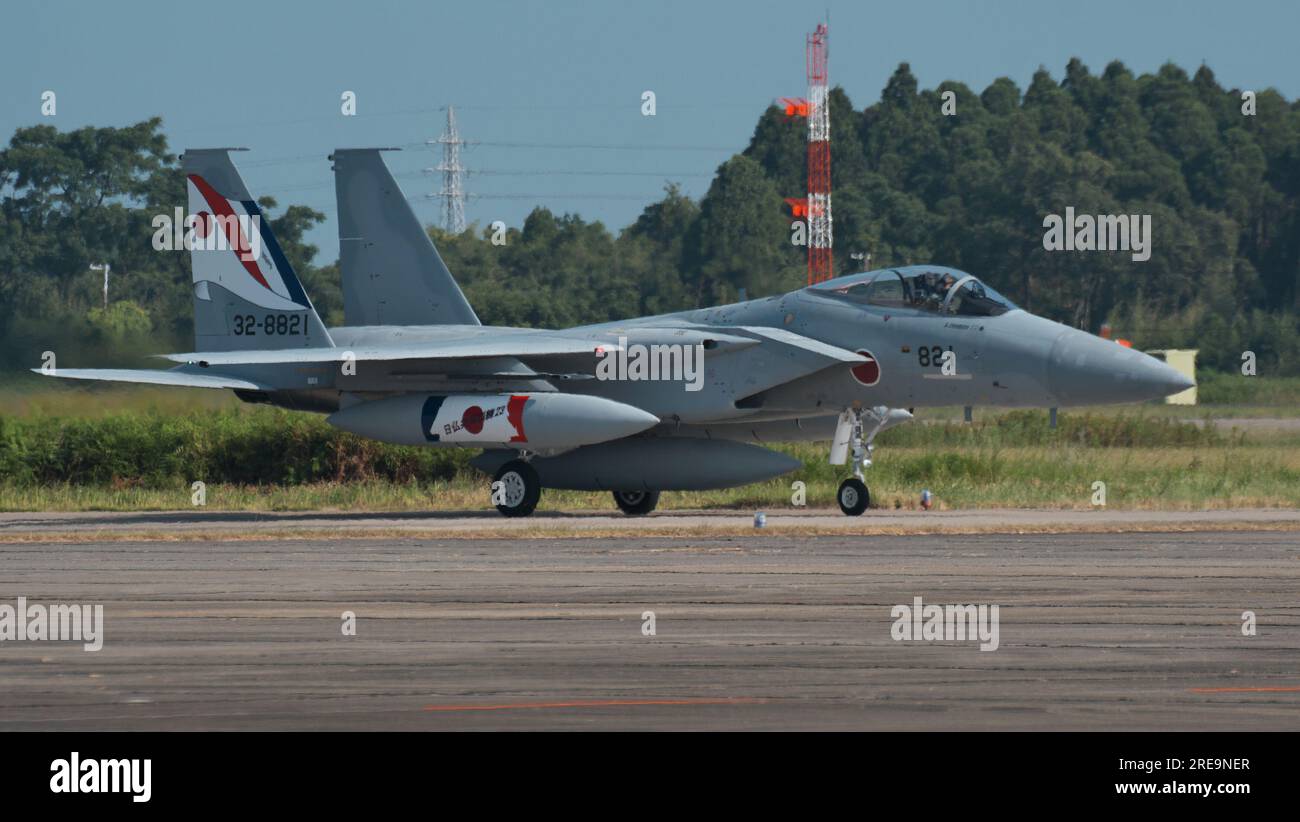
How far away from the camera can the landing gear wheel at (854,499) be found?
20.8 metres

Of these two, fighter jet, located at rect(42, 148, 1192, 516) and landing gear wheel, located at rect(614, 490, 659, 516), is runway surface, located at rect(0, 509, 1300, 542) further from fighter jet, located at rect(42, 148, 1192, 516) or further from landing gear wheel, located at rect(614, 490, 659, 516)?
fighter jet, located at rect(42, 148, 1192, 516)

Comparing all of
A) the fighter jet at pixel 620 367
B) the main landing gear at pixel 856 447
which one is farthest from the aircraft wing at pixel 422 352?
the main landing gear at pixel 856 447

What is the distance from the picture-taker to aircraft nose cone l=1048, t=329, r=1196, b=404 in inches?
777

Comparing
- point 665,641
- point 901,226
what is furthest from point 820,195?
point 665,641

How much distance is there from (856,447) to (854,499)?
2.60ft

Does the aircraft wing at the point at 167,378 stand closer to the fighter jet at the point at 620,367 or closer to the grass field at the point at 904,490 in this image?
the fighter jet at the point at 620,367

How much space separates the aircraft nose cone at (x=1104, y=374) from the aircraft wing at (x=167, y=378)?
9.53 m

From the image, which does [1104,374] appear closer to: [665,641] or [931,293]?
[931,293]

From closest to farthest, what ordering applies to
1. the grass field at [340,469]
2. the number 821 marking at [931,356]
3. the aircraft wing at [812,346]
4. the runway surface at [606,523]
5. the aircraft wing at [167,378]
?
the runway surface at [606,523] → the number 821 marking at [931,356] → the aircraft wing at [812,346] → the aircraft wing at [167,378] → the grass field at [340,469]

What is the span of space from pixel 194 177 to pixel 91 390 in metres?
4.89

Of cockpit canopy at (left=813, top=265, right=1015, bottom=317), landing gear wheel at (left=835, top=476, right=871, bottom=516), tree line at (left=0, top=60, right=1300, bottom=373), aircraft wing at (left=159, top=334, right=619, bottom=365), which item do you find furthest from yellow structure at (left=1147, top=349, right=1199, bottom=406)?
aircraft wing at (left=159, top=334, right=619, bottom=365)

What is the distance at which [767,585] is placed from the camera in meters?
13.5
